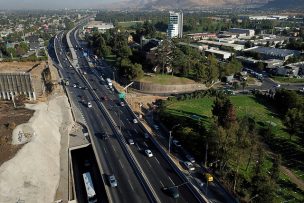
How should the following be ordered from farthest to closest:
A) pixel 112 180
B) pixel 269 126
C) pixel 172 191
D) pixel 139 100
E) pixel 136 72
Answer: pixel 136 72
pixel 139 100
pixel 269 126
pixel 112 180
pixel 172 191

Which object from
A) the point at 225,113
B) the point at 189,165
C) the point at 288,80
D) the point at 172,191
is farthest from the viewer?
the point at 288,80

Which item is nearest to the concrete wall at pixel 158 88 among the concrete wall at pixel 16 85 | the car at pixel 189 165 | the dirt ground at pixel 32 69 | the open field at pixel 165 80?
the open field at pixel 165 80

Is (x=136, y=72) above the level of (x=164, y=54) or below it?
below

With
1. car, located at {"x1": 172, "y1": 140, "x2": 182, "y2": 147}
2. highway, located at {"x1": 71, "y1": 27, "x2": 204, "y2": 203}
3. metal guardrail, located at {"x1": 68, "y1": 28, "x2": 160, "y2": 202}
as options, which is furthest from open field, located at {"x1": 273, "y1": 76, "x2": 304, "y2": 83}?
metal guardrail, located at {"x1": 68, "y1": 28, "x2": 160, "y2": 202}

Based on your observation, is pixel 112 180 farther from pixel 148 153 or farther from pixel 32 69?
pixel 32 69

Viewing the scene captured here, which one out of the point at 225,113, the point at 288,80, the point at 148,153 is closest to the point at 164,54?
the point at 225,113

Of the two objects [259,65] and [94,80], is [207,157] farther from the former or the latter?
[259,65]

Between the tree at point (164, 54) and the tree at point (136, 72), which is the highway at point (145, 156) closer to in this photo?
the tree at point (136, 72)

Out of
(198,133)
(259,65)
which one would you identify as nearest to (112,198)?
(198,133)
